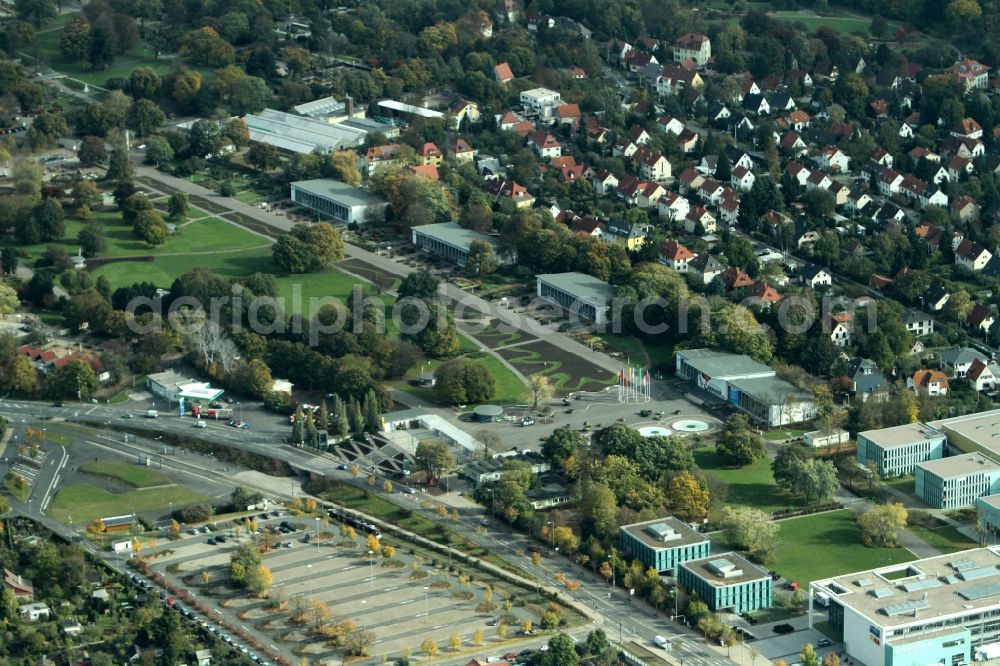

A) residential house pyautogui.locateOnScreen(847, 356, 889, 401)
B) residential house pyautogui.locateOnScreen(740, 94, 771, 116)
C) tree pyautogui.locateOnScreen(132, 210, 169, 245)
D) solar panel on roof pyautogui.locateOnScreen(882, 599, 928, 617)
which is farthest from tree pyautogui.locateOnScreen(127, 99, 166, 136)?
solar panel on roof pyautogui.locateOnScreen(882, 599, 928, 617)

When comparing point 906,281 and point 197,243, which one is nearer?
point 906,281

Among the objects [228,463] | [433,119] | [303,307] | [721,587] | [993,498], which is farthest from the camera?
[433,119]

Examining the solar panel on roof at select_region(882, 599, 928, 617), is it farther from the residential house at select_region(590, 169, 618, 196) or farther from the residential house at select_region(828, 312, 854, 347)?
the residential house at select_region(590, 169, 618, 196)

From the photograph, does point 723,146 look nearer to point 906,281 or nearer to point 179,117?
point 906,281

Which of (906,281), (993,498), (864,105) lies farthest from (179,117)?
(993,498)

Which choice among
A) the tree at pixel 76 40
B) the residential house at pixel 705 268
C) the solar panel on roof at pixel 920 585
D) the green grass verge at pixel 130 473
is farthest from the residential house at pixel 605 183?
the solar panel on roof at pixel 920 585

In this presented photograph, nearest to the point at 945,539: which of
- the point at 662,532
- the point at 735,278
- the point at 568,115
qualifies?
the point at 662,532
